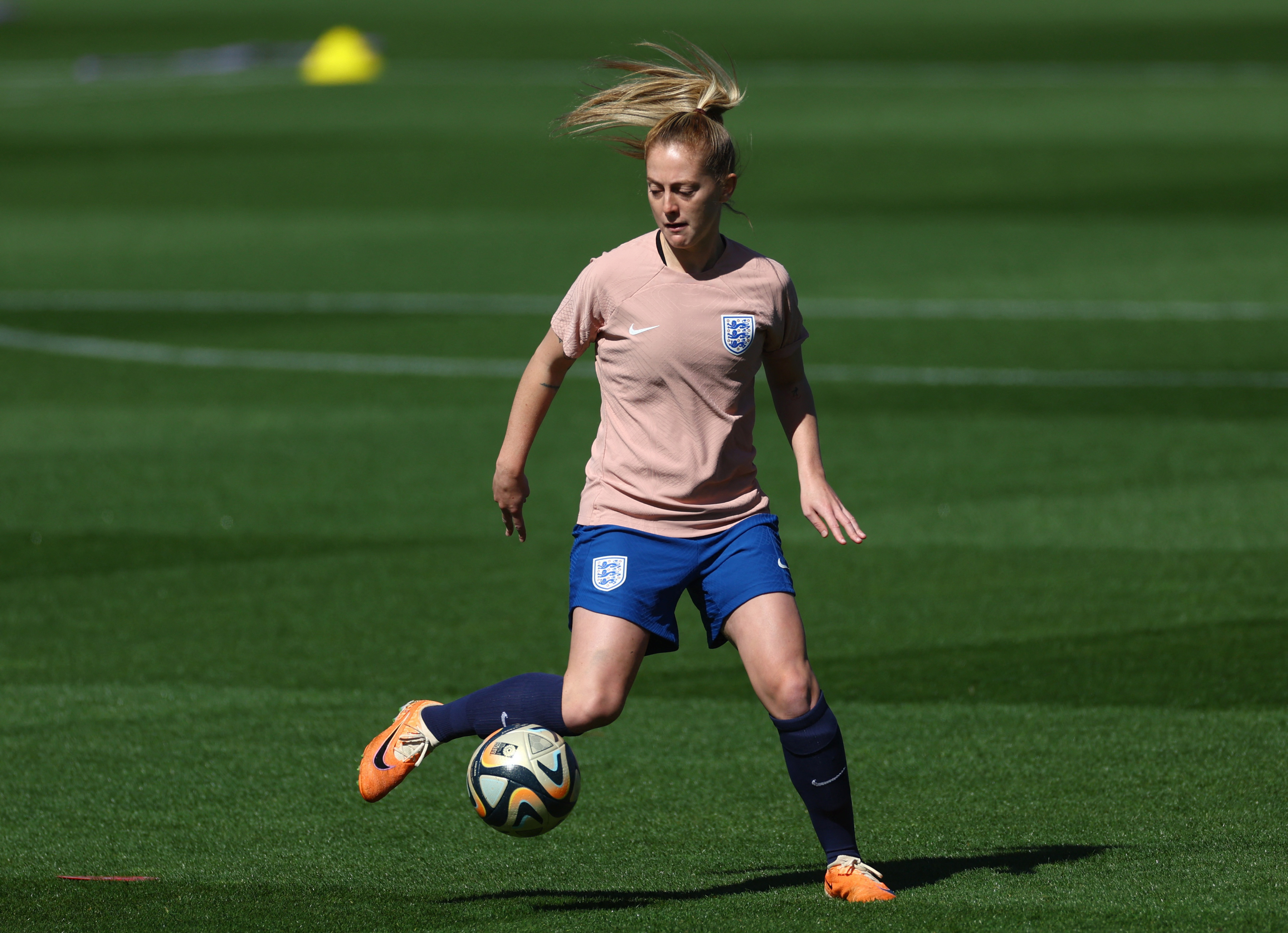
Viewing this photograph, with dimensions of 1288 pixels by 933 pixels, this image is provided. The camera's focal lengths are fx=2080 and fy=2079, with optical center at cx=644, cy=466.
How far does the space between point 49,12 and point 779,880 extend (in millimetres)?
55312

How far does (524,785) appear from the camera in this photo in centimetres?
583

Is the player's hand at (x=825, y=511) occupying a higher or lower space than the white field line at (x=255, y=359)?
higher

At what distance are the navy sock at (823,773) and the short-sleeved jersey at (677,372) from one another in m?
0.61

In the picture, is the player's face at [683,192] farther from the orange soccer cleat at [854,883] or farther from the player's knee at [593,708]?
the orange soccer cleat at [854,883]

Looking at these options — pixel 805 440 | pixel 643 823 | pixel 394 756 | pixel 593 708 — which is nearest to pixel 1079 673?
pixel 643 823

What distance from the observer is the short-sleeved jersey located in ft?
19.5

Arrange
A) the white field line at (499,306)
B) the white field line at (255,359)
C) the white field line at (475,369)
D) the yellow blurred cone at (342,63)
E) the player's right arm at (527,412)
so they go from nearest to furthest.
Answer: the player's right arm at (527,412), the white field line at (475,369), the white field line at (255,359), the white field line at (499,306), the yellow blurred cone at (342,63)

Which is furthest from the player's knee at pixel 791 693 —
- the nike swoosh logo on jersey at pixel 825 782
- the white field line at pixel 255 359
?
the white field line at pixel 255 359

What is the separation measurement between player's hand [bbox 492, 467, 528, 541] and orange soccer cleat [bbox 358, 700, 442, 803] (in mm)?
616

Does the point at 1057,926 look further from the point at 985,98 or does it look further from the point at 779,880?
the point at 985,98

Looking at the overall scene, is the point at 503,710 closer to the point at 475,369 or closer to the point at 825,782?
the point at 825,782

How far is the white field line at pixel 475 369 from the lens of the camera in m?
15.1

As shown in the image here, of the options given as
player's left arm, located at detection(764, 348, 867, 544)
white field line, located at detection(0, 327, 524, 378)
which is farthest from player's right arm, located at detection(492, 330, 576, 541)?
white field line, located at detection(0, 327, 524, 378)

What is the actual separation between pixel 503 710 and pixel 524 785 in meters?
0.38
